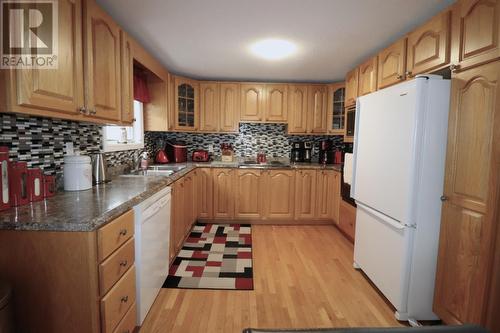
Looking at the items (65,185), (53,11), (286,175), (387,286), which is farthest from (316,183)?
(53,11)

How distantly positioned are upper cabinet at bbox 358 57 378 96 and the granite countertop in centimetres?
224

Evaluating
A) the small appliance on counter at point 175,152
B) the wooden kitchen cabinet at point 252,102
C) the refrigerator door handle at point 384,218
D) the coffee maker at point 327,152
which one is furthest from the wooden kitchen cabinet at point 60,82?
the coffee maker at point 327,152

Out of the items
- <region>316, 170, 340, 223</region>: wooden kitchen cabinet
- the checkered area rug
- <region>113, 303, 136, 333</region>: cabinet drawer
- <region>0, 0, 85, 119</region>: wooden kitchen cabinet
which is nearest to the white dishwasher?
<region>113, 303, 136, 333</region>: cabinet drawer

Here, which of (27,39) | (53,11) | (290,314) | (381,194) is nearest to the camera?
(27,39)

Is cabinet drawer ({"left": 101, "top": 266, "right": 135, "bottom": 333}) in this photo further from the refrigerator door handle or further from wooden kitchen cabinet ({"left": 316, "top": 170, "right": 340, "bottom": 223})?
wooden kitchen cabinet ({"left": 316, "top": 170, "right": 340, "bottom": 223})

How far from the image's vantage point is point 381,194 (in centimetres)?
197

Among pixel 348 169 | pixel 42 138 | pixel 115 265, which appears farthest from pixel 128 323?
pixel 348 169

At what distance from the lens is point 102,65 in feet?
5.62

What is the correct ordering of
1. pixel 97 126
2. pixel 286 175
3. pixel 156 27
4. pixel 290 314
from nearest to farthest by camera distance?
1. pixel 290 314
2. pixel 156 27
3. pixel 97 126
4. pixel 286 175

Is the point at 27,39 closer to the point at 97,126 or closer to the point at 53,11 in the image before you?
the point at 53,11

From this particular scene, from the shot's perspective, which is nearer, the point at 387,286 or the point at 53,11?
the point at 53,11

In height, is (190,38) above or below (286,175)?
above

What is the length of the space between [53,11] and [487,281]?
2.54m

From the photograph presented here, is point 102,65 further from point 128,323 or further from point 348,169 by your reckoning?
point 348,169
